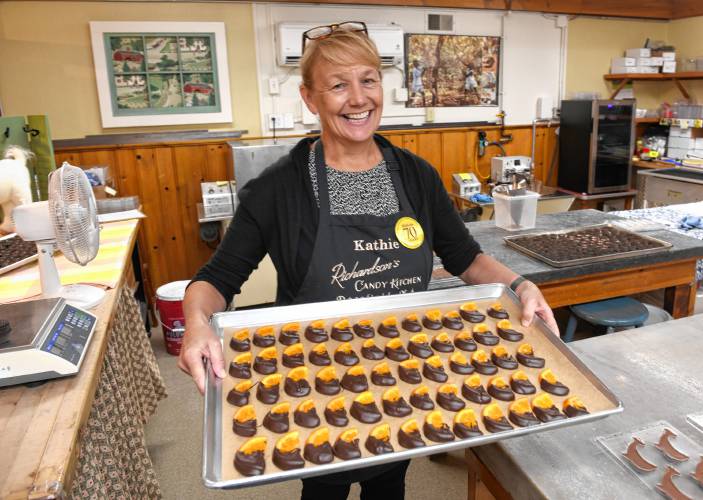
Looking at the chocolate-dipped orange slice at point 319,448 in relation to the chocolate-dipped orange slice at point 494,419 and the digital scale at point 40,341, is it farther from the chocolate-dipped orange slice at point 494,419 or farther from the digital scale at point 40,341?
the digital scale at point 40,341

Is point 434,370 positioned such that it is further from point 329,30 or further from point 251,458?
point 329,30

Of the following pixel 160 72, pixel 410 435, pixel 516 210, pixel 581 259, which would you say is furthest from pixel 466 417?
pixel 160 72

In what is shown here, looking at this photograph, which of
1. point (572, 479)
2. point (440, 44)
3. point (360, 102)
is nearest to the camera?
point (572, 479)

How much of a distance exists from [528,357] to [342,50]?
0.96 metres

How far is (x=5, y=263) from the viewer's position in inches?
86.1

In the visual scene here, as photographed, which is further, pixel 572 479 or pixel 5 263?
pixel 5 263

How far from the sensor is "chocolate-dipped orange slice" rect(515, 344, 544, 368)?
4.19 feet

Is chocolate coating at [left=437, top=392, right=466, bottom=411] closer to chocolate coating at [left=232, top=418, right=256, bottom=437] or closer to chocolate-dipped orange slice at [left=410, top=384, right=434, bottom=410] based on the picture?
chocolate-dipped orange slice at [left=410, top=384, right=434, bottom=410]

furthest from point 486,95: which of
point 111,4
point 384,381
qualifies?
point 384,381

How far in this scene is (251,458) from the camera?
100 centimetres

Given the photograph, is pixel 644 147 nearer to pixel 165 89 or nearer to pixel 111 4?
pixel 165 89

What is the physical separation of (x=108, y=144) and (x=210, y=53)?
3.82 feet

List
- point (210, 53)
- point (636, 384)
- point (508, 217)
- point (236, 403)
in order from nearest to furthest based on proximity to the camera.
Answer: point (236, 403), point (636, 384), point (508, 217), point (210, 53)

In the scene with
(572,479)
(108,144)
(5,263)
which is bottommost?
(572,479)
